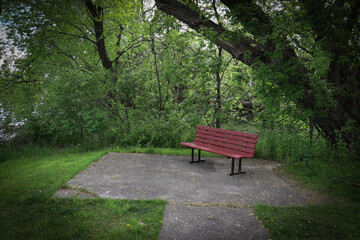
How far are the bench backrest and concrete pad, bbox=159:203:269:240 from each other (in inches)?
83.1

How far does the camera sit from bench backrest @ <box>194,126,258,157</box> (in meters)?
5.42

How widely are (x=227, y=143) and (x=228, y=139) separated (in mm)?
153

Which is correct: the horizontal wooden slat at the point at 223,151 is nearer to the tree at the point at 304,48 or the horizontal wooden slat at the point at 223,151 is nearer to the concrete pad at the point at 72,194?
the tree at the point at 304,48

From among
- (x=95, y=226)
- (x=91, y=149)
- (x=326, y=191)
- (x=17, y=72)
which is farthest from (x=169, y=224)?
(x=17, y=72)

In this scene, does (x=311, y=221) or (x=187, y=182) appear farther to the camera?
(x=187, y=182)

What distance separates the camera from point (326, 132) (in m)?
6.60

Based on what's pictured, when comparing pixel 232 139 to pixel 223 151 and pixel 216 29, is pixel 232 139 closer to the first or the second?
pixel 223 151

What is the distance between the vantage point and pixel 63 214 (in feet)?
10.6

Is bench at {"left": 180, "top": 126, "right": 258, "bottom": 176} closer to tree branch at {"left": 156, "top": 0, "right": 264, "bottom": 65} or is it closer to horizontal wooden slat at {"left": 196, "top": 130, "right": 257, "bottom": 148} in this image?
horizontal wooden slat at {"left": 196, "top": 130, "right": 257, "bottom": 148}

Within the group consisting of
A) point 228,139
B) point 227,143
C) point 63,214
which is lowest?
point 63,214

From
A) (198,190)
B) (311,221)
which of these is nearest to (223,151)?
(198,190)

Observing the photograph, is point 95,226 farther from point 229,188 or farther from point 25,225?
point 229,188

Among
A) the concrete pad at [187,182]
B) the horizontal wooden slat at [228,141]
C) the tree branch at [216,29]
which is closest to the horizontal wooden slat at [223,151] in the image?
the horizontal wooden slat at [228,141]

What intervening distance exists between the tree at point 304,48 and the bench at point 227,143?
123 centimetres
